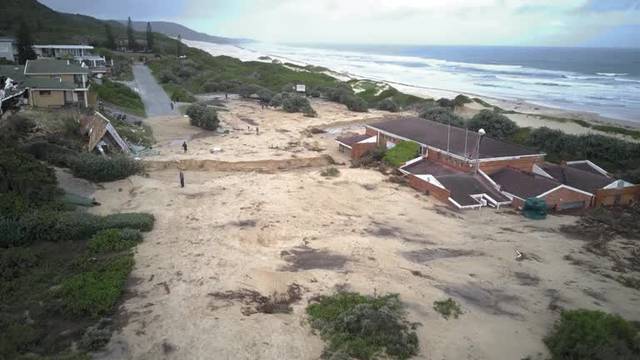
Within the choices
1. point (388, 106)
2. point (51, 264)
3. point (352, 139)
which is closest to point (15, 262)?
point (51, 264)

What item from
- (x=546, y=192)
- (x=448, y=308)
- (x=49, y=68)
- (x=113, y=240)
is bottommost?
(x=448, y=308)

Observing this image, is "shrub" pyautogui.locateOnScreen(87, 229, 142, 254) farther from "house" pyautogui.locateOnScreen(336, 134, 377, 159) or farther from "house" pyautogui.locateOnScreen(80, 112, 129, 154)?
"house" pyautogui.locateOnScreen(336, 134, 377, 159)

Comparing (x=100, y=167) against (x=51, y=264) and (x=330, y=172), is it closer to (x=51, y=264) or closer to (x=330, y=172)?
(x=51, y=264)

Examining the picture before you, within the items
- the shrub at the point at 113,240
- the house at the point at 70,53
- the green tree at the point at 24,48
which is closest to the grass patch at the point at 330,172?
the shrub at the point at 113,240

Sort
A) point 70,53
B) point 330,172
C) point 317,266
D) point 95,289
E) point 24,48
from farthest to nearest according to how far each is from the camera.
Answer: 1. point 70,53
2. point 24,48
3. point 330,172
4. point 317,266
5. point 95,289

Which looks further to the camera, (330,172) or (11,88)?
(11,88)

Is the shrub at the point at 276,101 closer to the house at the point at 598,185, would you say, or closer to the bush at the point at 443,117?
the bush at the point at 443,117

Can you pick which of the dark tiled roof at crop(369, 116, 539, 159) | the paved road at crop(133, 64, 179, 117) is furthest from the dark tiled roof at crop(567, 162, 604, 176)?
the paved road at crop(133, 64, 179, 117)
